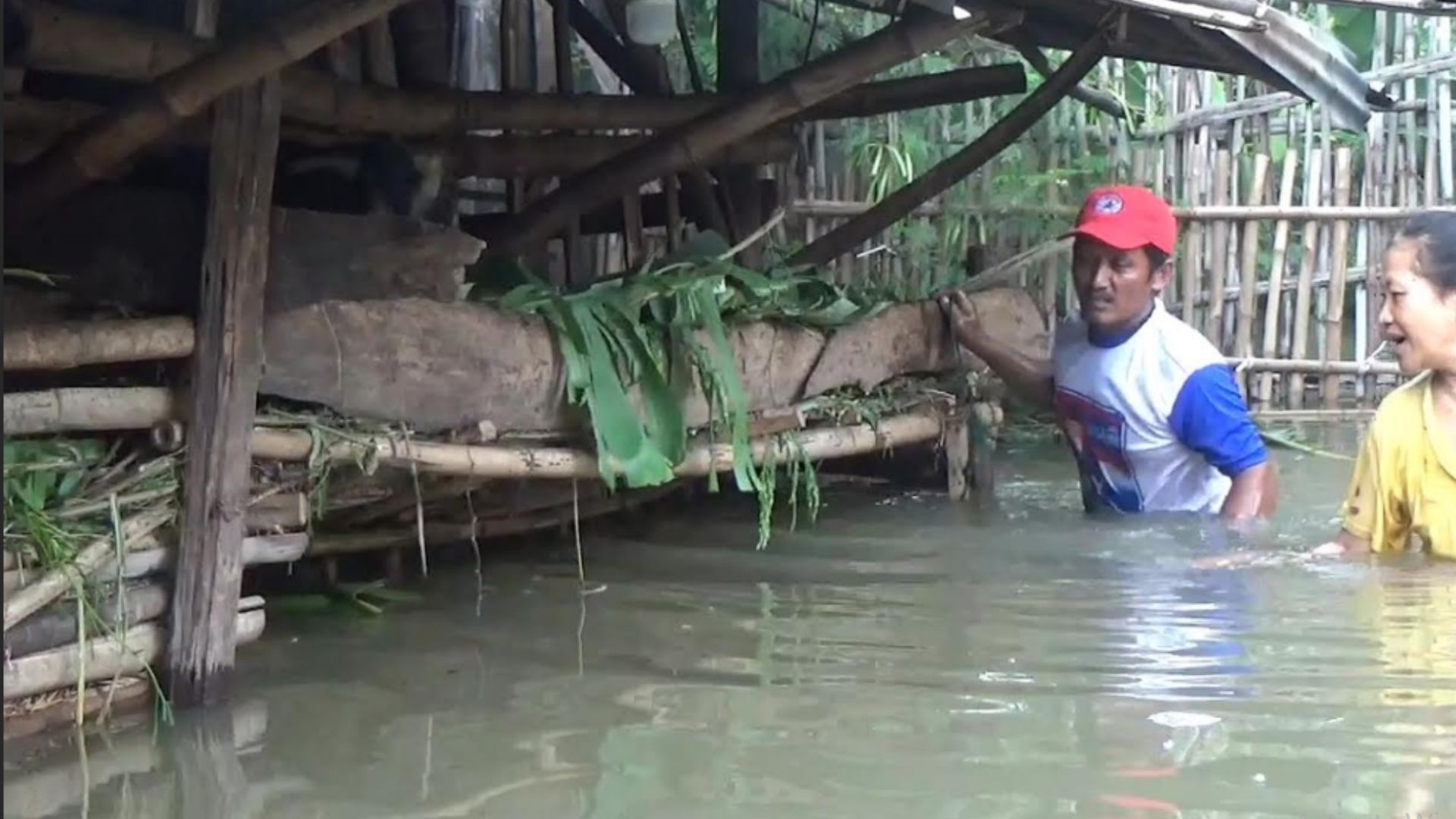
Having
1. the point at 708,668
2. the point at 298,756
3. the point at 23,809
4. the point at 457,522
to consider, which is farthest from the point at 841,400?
the point at 23,809

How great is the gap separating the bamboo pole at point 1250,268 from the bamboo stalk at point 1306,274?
0.26 m

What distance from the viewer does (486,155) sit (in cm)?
530

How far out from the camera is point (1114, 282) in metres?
5.08

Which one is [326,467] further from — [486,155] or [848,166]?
[848,166]

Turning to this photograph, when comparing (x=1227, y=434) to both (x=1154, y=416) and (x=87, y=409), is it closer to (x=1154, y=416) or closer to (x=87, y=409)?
(x=1154, y=416)

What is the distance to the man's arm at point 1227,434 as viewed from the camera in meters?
4.91

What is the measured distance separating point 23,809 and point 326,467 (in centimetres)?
111

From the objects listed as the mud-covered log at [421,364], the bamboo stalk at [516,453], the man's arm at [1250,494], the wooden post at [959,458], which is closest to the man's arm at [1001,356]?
the wooden post at [959,458]

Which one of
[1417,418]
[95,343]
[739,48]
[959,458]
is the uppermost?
[739,48]

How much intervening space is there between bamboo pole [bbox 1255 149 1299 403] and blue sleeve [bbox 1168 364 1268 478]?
5.19 meters

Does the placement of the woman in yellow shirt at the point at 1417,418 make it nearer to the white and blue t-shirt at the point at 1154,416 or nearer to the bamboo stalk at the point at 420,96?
the white and blue t-shirt at the point at 1154,416

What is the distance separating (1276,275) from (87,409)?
816cm

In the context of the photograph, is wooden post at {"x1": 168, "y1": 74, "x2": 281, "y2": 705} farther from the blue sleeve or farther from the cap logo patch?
the blue sleeve

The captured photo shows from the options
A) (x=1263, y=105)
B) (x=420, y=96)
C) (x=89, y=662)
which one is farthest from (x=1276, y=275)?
(x=89, y=662)
